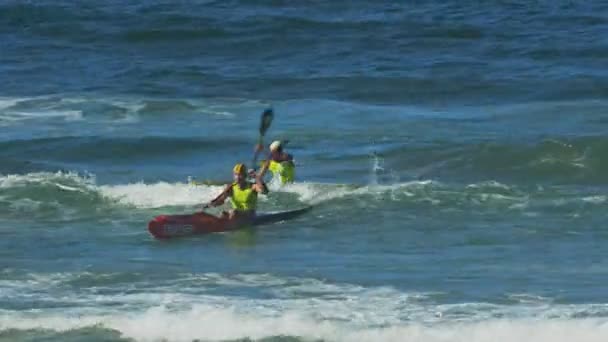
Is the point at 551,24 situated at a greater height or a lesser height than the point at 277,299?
greater

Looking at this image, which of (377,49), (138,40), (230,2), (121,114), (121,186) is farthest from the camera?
(230,2)

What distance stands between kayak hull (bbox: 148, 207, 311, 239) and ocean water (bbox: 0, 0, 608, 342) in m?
0.18

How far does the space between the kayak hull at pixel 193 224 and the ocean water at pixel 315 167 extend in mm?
179

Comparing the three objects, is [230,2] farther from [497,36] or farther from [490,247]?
[490,247]

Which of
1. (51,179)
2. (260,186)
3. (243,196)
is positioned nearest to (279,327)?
(260,186)

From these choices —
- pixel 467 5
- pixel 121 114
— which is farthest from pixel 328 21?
pixel 121 114

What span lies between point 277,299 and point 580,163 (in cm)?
1116

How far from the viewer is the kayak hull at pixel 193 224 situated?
23156 mm

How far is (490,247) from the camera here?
22297 mm

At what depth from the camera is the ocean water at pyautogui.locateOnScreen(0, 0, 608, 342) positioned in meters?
18.9

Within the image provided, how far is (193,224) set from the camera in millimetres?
23359

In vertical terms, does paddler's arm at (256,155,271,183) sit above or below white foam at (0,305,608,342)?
above

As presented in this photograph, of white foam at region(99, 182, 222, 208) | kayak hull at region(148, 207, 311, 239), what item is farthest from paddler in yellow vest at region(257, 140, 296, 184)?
kayak hull at region(148, 207, 311, 239)

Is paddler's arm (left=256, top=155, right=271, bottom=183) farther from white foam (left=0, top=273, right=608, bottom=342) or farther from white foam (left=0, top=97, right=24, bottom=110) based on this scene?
white foam (left=0, top=97, right=24, bottom=110)
